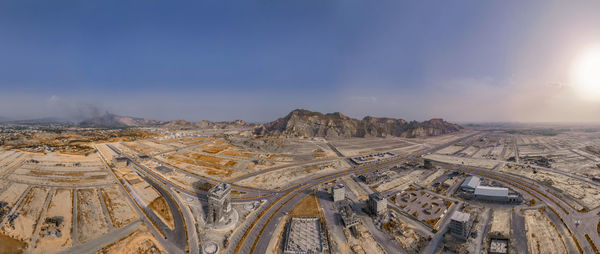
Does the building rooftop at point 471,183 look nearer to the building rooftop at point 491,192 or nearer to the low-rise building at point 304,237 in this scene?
the building rooftop at point 491,192

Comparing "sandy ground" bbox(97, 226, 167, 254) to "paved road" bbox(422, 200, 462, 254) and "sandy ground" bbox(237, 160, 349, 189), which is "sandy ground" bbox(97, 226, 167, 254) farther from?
"paved road" bbox(422, 200, 462, 254)

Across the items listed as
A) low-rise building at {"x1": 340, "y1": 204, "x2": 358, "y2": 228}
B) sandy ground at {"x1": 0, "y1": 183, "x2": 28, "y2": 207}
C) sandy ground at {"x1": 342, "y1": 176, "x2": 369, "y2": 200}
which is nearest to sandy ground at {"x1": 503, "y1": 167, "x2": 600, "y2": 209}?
sandy ground at {"x1": 342, "y1": 176, "x2": 369, "y2": 200}

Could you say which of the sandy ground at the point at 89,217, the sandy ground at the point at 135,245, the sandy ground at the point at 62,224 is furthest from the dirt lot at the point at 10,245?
the sandy ground at the point at 135,245

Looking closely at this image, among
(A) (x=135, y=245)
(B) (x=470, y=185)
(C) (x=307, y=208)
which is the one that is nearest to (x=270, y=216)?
(C) (x=307, y=208)

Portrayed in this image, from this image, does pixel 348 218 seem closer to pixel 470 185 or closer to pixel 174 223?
pixel 174 223

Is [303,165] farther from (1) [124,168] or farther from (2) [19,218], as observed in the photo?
(2) [19,218]

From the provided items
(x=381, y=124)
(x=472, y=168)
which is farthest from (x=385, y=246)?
(x=381, y=124)
